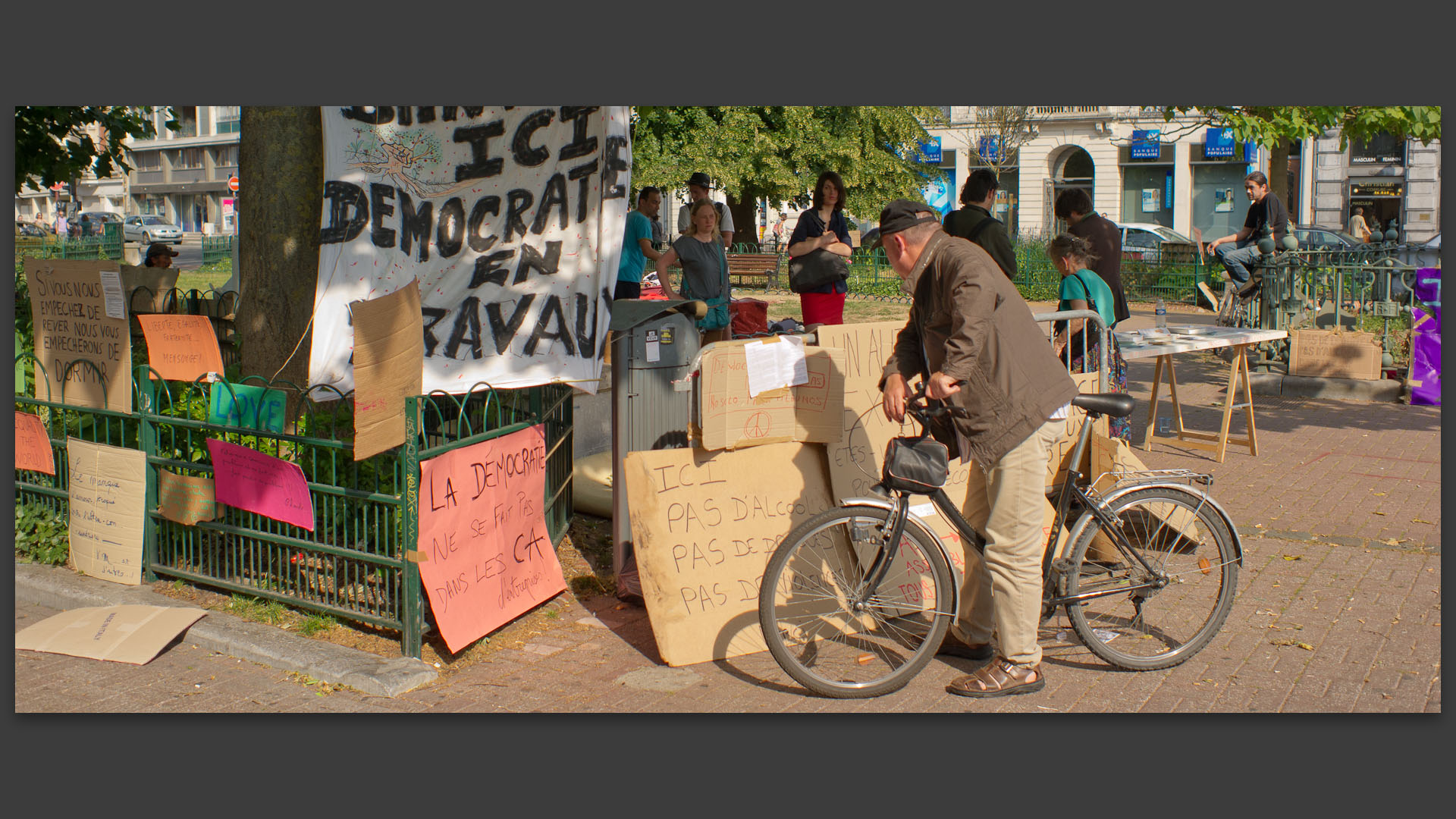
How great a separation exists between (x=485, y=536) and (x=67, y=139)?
8.68 meters

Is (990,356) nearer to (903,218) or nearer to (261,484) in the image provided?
(903,218)

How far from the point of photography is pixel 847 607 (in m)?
4.45

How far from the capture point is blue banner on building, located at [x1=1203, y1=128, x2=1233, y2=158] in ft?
126

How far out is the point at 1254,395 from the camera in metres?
11.4

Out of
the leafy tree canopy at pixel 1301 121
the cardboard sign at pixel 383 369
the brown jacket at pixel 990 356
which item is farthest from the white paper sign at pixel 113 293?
the leafy tree canopy at pixel 1301 121

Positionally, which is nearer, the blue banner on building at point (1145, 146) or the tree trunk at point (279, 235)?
the tree trunk at point (279, 235)

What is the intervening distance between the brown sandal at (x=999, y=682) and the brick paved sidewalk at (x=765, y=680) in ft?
0.11

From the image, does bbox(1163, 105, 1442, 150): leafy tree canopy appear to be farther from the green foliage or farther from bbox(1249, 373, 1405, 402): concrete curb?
the green foliage

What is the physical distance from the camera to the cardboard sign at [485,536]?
15.3 feet

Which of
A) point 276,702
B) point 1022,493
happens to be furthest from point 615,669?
point 1022,493

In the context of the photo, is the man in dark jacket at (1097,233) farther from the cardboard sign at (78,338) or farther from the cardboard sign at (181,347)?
the cardboard sign at (78,338)

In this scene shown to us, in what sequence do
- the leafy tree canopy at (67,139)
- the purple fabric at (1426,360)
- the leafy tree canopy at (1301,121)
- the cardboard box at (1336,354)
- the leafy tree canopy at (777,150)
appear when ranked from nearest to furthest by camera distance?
the leafy tree canopy at (67,139) → the purple fabric at (1426,360) → the cardboard box at (1336,354) → the leafy tree canopy at (1301,121) → the leafy tree canopy at (777,150)

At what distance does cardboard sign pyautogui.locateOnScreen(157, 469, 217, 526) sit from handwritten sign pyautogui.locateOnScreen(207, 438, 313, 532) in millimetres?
104

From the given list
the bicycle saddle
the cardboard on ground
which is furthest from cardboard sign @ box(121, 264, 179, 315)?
the bicycle saddle
